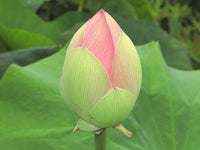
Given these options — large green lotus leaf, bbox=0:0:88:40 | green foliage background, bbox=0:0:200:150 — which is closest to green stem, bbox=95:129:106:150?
green foliage background, bbox=0:0:200:150

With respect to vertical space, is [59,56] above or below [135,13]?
above

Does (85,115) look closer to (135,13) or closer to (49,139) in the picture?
(49,139)

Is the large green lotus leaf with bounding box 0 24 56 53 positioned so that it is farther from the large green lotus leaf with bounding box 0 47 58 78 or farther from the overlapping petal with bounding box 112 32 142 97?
the overlapping petal with bounding box 112 32 142 97

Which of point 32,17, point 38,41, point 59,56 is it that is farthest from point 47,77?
point 32,17

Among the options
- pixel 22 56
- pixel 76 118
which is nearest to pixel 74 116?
pixel 76 118

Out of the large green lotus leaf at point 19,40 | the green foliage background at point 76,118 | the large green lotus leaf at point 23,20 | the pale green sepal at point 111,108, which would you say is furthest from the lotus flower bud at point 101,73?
the large green lotus leaf at point 23,20

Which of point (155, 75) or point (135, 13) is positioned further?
point (135, 13)
